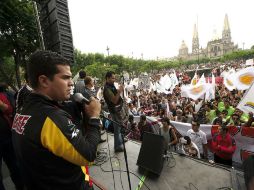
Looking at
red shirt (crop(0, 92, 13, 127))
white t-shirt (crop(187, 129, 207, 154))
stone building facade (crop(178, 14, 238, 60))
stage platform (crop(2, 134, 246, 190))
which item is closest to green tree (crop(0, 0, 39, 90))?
red shirt (crop(0, 92, 13, 127))

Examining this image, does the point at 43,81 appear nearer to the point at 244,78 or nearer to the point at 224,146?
the point at 224,146

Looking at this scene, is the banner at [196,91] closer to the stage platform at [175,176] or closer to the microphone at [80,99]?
the stage platform at [175,176]

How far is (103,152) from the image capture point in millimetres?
4855

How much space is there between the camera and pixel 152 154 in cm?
384

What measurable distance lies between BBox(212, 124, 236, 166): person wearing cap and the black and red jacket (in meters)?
5.05

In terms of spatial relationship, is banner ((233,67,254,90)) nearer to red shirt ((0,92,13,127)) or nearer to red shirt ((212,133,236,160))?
red shirt ((212,133,236,160))

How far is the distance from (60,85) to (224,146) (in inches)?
210

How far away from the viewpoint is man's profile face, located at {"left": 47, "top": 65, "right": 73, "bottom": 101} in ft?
4.49

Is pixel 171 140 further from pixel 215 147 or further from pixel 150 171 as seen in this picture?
pixel 150 171

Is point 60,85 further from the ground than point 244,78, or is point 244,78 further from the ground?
point 60,85

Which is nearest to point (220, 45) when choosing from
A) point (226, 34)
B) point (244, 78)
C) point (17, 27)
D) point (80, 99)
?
point (226, 34)

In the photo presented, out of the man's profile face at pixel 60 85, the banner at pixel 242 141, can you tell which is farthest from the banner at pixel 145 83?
the man's profile face at pixel 60 85

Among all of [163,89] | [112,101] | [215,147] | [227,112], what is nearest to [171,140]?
[215,147]

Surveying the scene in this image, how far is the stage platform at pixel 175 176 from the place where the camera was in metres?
3.48
